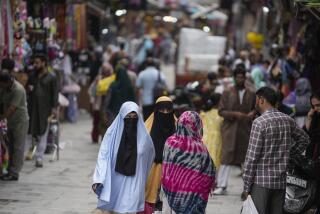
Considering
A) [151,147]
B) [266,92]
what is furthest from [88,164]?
[266,92]

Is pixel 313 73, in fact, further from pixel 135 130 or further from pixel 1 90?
pixel 135 130

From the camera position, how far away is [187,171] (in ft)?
29.7

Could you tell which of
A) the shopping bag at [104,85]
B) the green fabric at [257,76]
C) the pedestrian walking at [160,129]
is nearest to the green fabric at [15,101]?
the pedestrian walking at [160,129]

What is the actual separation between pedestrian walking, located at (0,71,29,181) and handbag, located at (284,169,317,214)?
5.08 metres

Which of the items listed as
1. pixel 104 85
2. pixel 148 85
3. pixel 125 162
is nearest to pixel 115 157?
pixel 125 162

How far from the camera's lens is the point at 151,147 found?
995 cm

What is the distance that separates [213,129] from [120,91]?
3.43 m

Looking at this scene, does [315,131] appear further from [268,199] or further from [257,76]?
[257,76]

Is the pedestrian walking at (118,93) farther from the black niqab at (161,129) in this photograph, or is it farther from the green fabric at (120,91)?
the black niqab at (161,129)

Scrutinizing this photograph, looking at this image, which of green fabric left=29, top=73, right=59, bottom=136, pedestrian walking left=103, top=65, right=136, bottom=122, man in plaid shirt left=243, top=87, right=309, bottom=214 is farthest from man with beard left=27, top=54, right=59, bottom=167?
Answer: man in plaid shirt left=243, top=87, right=309, bottom=214

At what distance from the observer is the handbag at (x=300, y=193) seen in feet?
32.6

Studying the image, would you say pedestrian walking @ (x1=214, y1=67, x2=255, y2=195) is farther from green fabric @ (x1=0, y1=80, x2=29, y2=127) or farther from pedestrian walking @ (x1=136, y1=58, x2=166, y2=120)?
pedestrian walking @ (x1=136, y1=58, x2=166, y2=120)

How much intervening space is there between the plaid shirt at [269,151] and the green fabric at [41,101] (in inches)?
273

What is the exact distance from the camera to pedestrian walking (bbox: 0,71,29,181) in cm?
1362
